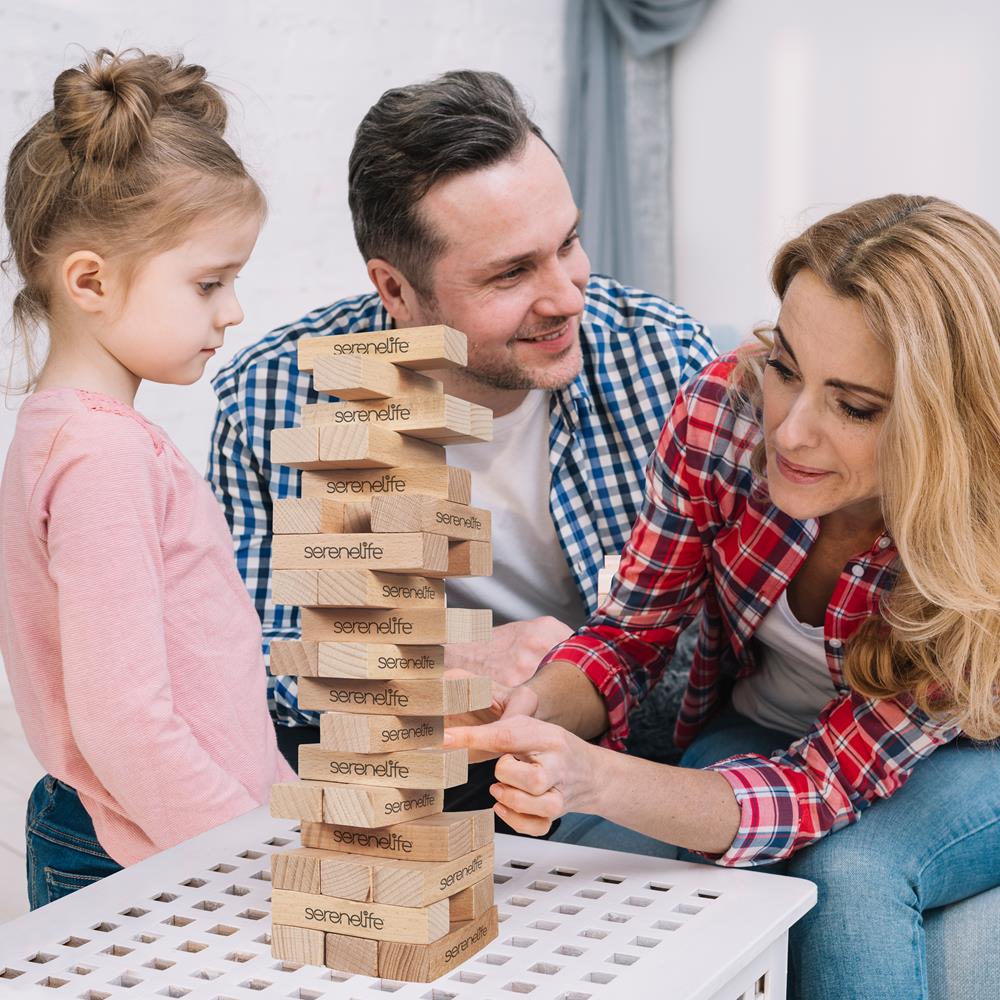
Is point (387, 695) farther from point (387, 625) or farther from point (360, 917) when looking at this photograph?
point (360, 917)

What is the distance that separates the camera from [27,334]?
4.59 ft

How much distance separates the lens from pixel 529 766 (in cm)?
100

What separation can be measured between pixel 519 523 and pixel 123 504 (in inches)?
32.5

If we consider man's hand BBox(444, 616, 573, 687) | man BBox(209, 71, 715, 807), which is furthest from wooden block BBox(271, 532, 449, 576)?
man BBox(209, 71, 715, 807)

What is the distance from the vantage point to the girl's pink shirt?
3.84 ft

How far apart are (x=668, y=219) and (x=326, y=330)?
3.56 metres

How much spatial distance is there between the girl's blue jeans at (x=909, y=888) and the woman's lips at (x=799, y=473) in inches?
13.0

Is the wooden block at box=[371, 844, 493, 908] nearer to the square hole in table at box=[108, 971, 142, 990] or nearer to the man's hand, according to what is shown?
the square hole in table at box=[108, 971, 142, 990]

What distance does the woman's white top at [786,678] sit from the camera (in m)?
1.43

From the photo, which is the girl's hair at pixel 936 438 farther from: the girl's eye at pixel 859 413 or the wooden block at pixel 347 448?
the wooden block at pixel 347 448

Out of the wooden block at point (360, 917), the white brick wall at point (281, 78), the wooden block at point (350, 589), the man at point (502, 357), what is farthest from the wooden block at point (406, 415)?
the white brick wall at point (281, 78)

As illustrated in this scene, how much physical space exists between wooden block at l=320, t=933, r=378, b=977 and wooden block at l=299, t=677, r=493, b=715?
16cm

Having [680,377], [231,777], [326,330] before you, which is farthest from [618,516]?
[231,777]

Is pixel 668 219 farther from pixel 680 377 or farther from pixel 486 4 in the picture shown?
pixel 680 377
